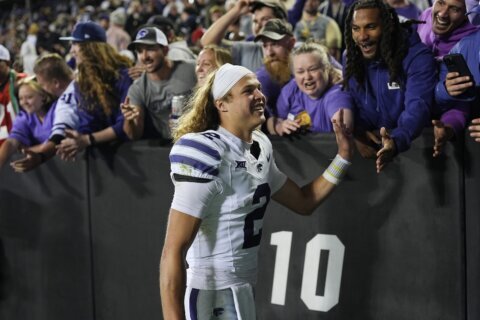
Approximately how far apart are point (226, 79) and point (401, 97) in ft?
3.59

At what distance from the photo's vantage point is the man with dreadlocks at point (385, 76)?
4.14 metres

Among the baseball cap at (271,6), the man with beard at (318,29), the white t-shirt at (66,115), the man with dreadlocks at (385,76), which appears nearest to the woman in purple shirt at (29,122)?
the white t-shirt at (66,115)

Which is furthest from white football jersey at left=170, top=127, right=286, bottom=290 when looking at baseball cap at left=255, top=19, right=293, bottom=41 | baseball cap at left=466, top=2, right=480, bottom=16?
baseball cap at left=255, top=19, right=293, bottom=41

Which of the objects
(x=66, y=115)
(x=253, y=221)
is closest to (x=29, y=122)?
(x=66, y=115)

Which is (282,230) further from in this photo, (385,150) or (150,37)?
(150,37)

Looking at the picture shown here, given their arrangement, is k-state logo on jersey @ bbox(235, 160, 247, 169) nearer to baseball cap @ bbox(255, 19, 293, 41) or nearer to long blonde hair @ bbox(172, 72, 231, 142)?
long blonde hair @ bbox(172, 72, 231, 142)

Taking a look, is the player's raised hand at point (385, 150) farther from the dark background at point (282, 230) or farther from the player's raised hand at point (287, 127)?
the player's raised hand at point (287, 127)

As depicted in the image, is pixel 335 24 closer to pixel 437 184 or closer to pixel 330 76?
pixel 330 76

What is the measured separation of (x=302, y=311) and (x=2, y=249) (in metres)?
2.86

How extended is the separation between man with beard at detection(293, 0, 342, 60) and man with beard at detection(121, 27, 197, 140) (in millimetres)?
1744

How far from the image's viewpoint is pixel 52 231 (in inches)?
244

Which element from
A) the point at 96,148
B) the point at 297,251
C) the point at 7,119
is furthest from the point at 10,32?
the point at 297,251

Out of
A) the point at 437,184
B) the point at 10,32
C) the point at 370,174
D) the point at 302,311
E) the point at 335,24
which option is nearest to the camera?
the point at 437,184

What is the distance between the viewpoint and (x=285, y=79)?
5398 millimetres
